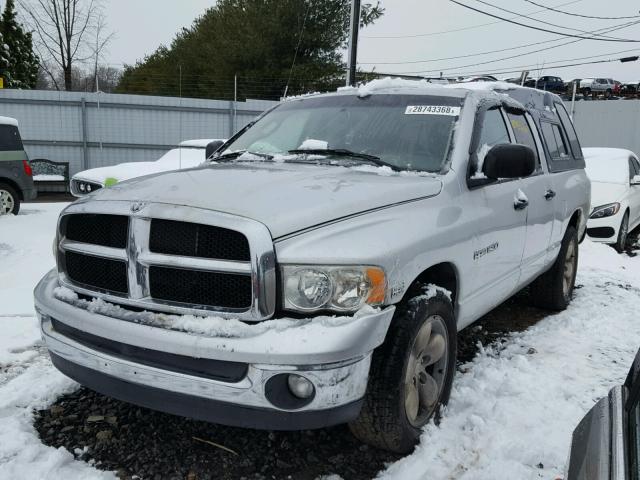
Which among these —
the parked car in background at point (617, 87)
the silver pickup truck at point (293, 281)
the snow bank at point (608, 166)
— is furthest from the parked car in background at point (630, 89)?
the silver pickup truck at point (293, 281)

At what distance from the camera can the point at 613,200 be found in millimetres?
8219

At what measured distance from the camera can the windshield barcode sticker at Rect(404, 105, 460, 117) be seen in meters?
3.42

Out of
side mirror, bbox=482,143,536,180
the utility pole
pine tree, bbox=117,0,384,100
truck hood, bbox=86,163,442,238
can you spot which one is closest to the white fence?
the utility pole

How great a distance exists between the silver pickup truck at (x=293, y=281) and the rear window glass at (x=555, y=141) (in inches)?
66.2

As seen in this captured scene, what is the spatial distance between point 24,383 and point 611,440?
124 inches

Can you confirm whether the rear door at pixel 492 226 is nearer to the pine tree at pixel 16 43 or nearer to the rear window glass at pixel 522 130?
the rear window glass at pixel 522 130

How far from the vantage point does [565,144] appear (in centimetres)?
526

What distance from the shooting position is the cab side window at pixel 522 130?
4.09 m

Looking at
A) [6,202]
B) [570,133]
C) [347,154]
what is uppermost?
[570,133]

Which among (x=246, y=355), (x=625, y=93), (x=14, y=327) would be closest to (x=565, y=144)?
(x=246, y=355)

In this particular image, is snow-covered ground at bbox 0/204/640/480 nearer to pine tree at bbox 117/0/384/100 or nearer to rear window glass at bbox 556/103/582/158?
rear window glass at bbox 556/103/582/158

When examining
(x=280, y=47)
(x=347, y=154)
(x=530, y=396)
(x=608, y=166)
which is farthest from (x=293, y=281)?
(x=280, y=47)

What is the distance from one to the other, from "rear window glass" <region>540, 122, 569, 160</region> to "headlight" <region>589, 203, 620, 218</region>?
3.45 metres

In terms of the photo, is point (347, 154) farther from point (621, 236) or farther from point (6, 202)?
point (6, 202)
